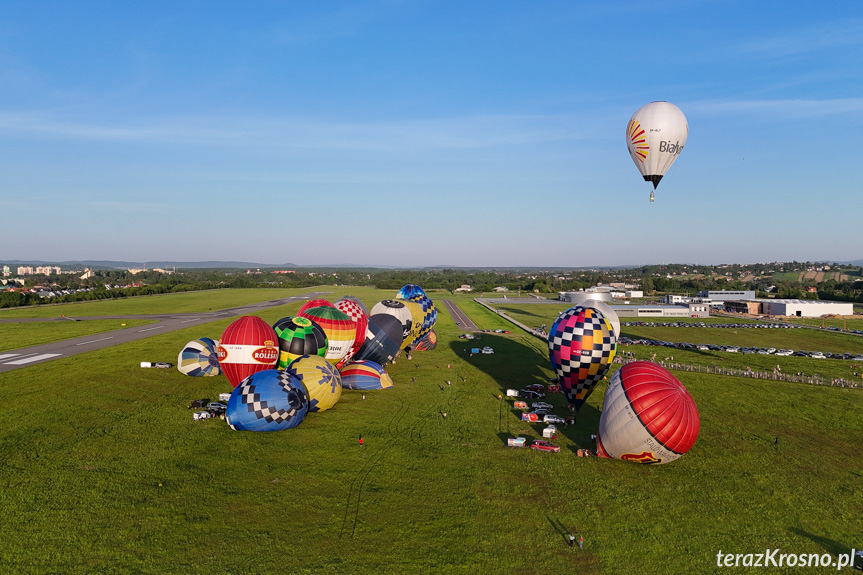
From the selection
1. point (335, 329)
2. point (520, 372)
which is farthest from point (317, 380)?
point (520, 372)

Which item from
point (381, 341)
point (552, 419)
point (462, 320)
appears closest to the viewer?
point (552, 419)

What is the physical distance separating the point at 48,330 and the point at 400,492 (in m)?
66.7

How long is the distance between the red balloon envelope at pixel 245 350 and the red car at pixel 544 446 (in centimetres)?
1755

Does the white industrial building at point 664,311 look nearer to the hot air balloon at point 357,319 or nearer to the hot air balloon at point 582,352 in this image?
Result: the hot air balloon at point 357,319

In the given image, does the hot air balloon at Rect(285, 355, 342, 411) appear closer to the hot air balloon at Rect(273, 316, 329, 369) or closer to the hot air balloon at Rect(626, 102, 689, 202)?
the hot air balloon at Rect(273, 316, 329, 369)

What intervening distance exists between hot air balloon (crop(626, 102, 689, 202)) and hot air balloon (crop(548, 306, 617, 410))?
13.6 metres

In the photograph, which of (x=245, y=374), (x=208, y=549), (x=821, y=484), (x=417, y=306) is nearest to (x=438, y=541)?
(x=208, y=549)

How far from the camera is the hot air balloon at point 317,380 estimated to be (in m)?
27.8

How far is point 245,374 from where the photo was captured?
30328mm

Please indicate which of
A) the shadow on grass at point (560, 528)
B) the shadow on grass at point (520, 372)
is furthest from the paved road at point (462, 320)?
the shadow on grass at point (560, 528)

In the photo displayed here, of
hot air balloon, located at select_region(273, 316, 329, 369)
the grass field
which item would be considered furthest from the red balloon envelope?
the grass field

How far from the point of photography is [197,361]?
3653 centimetres

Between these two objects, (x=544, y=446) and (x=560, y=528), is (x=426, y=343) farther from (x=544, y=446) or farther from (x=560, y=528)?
(x=560, y=528)

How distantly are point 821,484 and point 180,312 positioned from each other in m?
95.5
